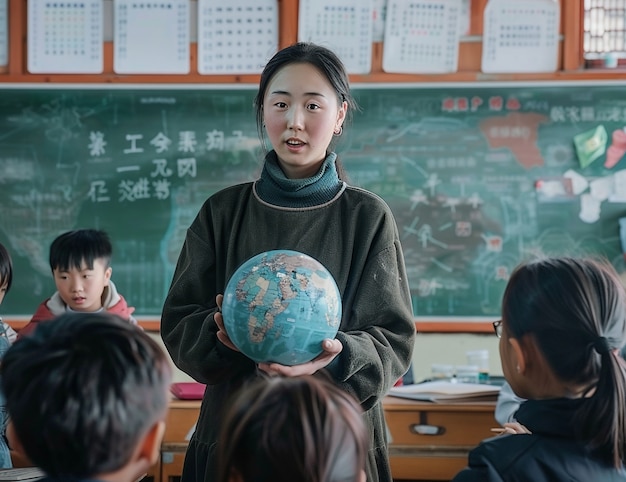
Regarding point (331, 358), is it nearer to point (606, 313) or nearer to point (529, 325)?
point (529, 325)

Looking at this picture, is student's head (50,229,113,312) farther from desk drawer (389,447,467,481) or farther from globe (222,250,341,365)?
globe (222,250,341,365)

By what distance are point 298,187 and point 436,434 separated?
167 centimetres

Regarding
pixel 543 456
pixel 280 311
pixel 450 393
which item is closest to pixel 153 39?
pixel 450 393

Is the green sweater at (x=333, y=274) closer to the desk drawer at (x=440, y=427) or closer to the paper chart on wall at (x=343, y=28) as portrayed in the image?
the desk drawer at (x=440, y=427)

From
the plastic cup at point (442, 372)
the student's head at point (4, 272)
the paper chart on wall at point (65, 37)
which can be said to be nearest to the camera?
the student's head at point (4, 272)

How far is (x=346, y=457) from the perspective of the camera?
114 cm

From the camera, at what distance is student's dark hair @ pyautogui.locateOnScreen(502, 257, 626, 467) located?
136cm

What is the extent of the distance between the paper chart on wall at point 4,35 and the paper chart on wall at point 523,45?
2.17 metres

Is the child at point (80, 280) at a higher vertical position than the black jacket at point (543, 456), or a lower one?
higher

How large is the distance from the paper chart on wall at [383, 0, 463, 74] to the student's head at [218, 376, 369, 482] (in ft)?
10.3

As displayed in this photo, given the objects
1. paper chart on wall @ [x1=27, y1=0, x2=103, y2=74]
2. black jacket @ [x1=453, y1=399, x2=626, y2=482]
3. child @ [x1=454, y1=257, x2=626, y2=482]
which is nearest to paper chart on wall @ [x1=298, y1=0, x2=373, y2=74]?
paper chart on wall @ [x1=27, y1=0, x2=103, y2=74]

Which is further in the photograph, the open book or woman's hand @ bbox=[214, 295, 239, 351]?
the open book

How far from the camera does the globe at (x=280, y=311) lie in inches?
61.9

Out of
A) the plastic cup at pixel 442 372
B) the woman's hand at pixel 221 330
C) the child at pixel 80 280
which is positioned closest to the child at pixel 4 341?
the child at pixel 80 280
